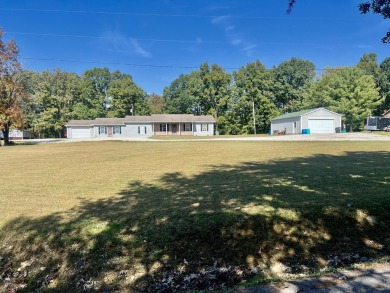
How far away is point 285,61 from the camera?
57.2 meters

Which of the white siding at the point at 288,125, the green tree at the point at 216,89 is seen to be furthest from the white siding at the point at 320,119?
the green tree at the point at 216,89

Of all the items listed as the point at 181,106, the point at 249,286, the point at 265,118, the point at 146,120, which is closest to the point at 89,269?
the point at 249,286

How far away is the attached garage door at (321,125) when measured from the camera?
3972 cm

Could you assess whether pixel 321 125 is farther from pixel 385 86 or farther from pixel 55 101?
pixel 55 101

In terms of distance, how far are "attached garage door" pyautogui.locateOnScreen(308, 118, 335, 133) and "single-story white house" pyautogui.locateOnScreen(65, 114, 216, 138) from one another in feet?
53.9

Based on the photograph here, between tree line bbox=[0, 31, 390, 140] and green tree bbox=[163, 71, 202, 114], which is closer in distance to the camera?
tree line bbox=[0, 31, 390, 140]

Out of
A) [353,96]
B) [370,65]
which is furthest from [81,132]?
[370,65]

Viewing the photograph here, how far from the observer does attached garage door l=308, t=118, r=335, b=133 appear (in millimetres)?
39719

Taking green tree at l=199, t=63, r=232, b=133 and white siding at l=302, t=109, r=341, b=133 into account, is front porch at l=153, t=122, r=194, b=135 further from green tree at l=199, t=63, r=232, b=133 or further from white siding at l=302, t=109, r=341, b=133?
white siding at l=302, t=109, r=341, b=133

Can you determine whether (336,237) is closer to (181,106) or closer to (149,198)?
(149,198)

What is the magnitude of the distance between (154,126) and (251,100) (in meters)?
17.6

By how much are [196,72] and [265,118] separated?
1760cm

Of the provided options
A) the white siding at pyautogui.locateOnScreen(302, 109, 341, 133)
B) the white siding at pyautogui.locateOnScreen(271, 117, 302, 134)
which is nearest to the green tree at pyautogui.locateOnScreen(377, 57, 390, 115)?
the white siding at pyautogui.locateOnScreen(302, 109, 341, 133)

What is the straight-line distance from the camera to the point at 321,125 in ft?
131
